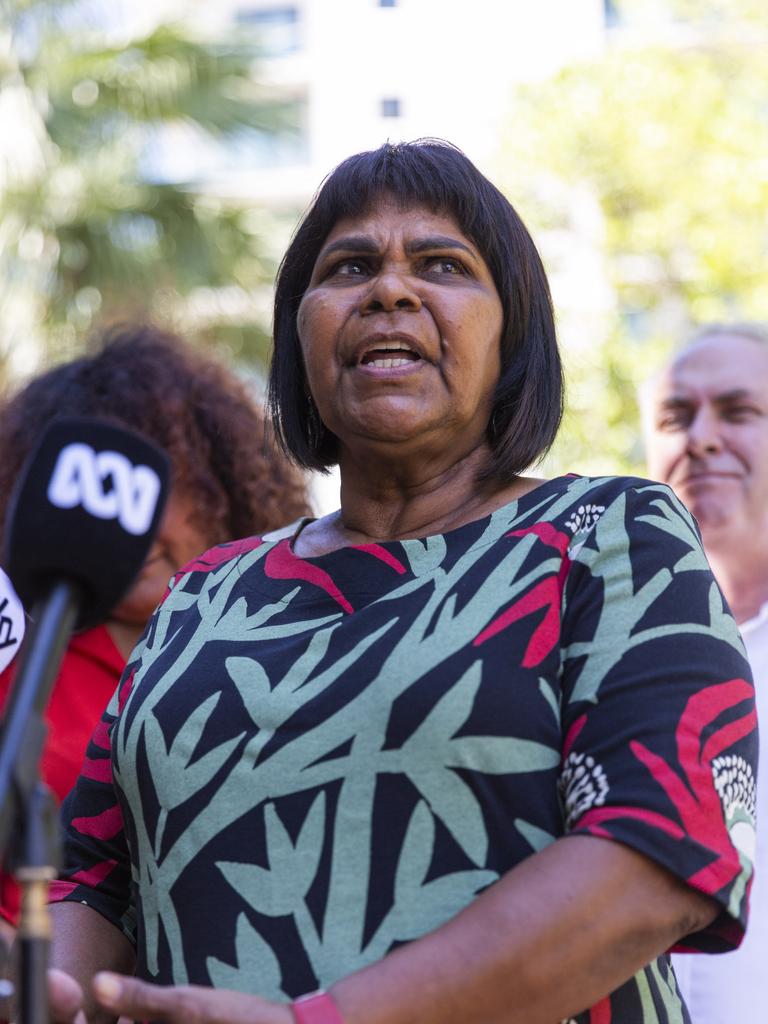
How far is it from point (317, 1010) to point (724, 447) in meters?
2.68

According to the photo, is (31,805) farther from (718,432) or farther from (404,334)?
(718,432)

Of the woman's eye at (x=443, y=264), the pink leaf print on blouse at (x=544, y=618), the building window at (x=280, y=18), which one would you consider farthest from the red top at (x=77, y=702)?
the building window at (x=280, y=18)

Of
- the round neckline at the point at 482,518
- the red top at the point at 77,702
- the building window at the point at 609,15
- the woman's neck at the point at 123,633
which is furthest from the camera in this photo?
the building window at the point at 609,15

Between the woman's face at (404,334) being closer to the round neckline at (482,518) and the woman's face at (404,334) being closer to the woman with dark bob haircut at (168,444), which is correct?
the round neckline at (482,518)

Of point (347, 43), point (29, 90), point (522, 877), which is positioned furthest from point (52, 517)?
point (347, 43)

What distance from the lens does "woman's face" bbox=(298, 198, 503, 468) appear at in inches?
91.4

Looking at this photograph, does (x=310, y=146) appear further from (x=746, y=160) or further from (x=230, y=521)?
(x=230, y=521)

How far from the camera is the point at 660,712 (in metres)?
1.82

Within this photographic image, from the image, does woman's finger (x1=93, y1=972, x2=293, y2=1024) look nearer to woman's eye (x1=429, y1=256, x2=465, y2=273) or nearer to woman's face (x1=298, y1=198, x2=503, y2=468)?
woman's face (x1=298, y1=198, x2=503, y2=468)

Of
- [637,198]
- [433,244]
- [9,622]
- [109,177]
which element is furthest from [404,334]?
[637,198]

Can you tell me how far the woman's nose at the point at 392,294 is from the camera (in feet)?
7.62

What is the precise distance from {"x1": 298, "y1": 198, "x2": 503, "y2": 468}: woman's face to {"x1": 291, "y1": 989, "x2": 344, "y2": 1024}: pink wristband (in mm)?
936

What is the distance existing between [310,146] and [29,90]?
21.0m

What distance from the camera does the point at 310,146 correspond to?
105ft
